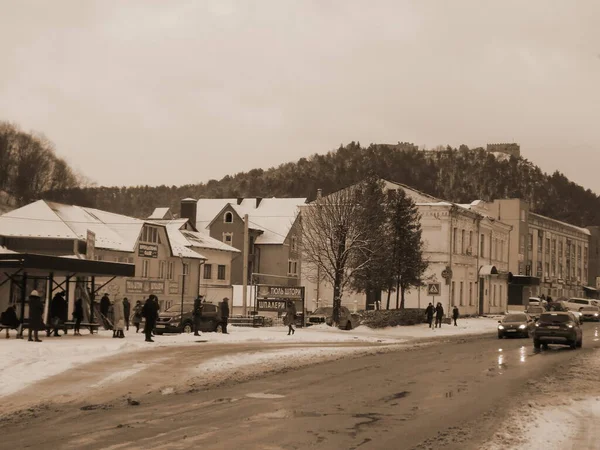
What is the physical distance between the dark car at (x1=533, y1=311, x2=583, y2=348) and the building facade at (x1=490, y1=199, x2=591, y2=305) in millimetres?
57124

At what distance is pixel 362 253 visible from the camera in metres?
51.8

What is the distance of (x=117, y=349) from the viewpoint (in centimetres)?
2678

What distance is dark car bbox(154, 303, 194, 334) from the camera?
37500 mm

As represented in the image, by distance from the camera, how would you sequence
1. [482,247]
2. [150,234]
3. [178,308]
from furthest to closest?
1. [482,247]
2. [150,234]
3. [178,308]

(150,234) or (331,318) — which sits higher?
(150,234)

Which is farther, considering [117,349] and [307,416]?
[117,349]

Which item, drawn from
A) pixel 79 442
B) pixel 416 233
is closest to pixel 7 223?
pixel 416 233

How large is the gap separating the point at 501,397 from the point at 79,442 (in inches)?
366

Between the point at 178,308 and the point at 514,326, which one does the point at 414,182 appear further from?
the point at 178,308

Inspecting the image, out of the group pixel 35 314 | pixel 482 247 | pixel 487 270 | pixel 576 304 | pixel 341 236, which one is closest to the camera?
pixel 35 314

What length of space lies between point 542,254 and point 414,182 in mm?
41267

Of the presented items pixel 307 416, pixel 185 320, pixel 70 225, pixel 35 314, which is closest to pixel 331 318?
pixel 185 320

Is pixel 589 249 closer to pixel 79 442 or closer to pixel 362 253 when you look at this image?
pixel 362 253

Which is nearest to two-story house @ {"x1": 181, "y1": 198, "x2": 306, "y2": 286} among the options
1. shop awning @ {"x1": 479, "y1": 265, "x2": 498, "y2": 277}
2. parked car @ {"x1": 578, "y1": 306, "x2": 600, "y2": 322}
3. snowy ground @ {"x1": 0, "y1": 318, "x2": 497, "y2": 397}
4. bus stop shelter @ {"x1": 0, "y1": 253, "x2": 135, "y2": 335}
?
shop awning @ {"x1": 479, "y1": 265, "x2": 498, "y2": 277}
